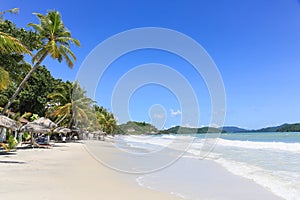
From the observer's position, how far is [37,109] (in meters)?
29.8

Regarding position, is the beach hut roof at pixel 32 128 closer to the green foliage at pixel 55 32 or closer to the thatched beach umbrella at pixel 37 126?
the thatched beach umbrella at pixel 37 126

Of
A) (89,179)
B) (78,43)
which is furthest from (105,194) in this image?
(78,43)

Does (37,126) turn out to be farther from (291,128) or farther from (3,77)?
(291,128)

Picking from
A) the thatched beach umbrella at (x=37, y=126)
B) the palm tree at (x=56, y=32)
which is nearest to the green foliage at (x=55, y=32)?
the palm tree at (x=56, y=32)

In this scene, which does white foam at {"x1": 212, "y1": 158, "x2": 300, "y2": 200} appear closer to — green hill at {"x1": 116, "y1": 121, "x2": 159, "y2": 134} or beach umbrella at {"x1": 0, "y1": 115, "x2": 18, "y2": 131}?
beach umbrella at {"x1": 0, "y1": 115, "x2": 18, "y2": 131}

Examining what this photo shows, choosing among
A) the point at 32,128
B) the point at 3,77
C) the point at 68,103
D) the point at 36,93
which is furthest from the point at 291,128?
the point at 3,77

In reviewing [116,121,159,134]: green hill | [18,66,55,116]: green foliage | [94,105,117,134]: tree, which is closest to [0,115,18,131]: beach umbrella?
[18,66,55,116]: green foliage

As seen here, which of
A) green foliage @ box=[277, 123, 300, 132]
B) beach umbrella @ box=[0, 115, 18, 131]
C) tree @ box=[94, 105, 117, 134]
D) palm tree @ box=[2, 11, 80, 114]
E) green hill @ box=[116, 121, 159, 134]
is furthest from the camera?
green foliage @ box=[277, 123, 300, 132]

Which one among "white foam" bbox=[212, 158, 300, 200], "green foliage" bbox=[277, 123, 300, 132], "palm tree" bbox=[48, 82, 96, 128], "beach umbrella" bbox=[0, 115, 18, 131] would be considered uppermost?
"green foliage" bbox=[277, 123, 300, 132]

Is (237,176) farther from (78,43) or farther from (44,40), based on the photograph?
(44,40)

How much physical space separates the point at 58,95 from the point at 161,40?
1877cm

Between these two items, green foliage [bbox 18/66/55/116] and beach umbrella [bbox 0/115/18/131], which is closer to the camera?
beach umbrella [bbox 0/115/18/131]

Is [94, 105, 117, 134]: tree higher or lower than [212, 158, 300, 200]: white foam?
higher

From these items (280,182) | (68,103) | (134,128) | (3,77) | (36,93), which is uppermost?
(134,128)
